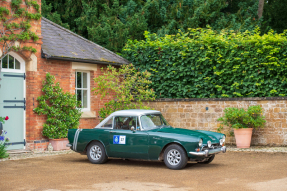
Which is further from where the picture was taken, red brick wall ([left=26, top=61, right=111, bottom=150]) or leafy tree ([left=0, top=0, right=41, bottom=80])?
red brick wall ([left=26, top=61, right=111, bottom=150])

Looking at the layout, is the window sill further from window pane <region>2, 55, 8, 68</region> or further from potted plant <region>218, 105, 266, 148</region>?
potted plant <region>218, 105, 266, 148</region>

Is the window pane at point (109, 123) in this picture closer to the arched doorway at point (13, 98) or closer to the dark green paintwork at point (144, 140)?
the dark green paintwork at point (144, 140)

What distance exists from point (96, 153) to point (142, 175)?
7.10ft

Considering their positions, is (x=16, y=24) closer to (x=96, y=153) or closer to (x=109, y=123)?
(x=109, y=123)

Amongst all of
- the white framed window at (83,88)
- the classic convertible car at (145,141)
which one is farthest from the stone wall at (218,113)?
the classic convertible car at (145,141)

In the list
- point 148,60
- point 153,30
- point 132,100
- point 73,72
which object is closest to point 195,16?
point 153,30

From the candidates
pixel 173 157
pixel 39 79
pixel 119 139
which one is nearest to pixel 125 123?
pixel 119 139

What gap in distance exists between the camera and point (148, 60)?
53.8 ft

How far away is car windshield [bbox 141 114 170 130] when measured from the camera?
9.66m

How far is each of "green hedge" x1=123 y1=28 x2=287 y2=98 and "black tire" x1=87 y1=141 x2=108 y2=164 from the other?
241 inches

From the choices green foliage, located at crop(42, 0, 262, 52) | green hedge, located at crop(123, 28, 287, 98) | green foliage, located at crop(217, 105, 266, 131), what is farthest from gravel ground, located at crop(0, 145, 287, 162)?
green foliage, located at crop(42, 0, 262, 52)

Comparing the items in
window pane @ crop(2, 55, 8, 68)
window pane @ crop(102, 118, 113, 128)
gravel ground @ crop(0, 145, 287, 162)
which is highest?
window pane @ crop(2, 55, 8, 68)

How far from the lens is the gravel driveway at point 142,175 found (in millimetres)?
7059

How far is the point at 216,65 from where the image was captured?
14.6 metres
